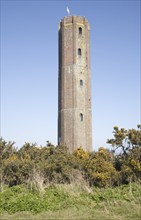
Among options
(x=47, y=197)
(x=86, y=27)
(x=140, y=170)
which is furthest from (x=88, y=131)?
(x=47, y=197)

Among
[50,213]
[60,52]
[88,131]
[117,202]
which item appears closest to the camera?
[50,213]

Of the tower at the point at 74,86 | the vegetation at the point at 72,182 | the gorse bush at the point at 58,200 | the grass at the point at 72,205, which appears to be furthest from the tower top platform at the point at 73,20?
the gorse bush at the point at 58,200

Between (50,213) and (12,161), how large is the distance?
741 centimetres

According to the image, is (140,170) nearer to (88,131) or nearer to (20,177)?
(20,177)

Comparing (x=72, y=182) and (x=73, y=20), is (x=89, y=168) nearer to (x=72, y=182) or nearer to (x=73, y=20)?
(x=72, y=182)

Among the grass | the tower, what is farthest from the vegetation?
the tower

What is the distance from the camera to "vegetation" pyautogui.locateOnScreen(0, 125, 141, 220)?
25.3 ft

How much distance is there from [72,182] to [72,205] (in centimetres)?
372

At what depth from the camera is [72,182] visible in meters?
11.9

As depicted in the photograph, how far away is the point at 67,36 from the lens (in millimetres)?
28125

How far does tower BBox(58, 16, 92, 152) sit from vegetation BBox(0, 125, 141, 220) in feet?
21.4

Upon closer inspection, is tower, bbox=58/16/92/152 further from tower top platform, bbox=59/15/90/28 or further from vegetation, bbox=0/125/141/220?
vegetation, bbox=0/125/141/220

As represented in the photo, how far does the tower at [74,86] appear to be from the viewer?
85.4 ft

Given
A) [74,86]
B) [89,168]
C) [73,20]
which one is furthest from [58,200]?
[73,20]
